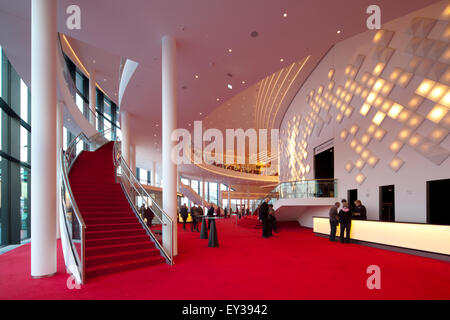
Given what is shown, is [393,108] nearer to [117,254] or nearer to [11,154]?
[117,254]

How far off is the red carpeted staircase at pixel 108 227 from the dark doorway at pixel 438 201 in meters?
7.19

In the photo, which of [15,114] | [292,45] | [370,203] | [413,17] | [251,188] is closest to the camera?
[292,45]

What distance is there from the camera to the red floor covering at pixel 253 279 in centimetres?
379

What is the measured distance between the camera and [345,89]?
1112 centimetres

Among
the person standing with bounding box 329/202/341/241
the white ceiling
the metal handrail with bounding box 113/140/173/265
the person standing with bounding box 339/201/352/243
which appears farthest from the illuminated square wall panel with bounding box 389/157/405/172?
the metal handrail with bounding box 113/140/173/265

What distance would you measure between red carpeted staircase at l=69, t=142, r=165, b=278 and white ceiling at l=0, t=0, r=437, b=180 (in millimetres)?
3539

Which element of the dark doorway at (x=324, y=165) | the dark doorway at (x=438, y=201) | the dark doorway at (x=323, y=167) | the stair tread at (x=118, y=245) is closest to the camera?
the stair tread at (x=118, y=245)

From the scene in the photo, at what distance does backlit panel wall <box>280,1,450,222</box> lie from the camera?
7.06 m

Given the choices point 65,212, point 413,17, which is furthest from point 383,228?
point 65,212

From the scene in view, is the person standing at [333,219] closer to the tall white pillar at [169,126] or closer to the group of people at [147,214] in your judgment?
the tall white pillar at [169,126]

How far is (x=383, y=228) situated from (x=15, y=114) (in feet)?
37.5

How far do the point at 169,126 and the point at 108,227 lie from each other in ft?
8.91

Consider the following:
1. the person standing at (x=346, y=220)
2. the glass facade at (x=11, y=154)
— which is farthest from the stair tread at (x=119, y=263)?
the person standing at (x=346, y=220)

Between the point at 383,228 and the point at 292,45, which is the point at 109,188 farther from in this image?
the point at 383,228
